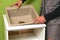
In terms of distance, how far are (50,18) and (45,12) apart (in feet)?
0.35

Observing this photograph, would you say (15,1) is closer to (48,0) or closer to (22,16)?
(22,16)

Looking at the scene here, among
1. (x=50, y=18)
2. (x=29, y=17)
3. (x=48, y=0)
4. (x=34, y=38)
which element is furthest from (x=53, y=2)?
(x=34, y=38)

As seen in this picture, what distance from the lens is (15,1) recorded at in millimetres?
1875

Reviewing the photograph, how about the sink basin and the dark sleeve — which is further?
the sink basin

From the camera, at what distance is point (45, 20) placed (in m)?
1.54

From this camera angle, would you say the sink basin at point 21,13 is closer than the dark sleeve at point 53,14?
No

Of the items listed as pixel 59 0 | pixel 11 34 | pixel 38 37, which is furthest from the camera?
pixel 11 34

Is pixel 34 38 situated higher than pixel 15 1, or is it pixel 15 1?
pixel 15 1

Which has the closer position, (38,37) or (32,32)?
(38,37)

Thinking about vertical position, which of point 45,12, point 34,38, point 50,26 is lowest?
point 34,38

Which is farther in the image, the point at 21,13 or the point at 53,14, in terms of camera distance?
the point at 21,13

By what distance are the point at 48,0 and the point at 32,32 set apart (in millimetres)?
562

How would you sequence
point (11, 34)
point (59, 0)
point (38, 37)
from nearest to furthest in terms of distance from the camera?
point (59, 0)
point (38, 37)
point (11, 34)

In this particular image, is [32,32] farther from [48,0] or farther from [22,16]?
[48,0]
